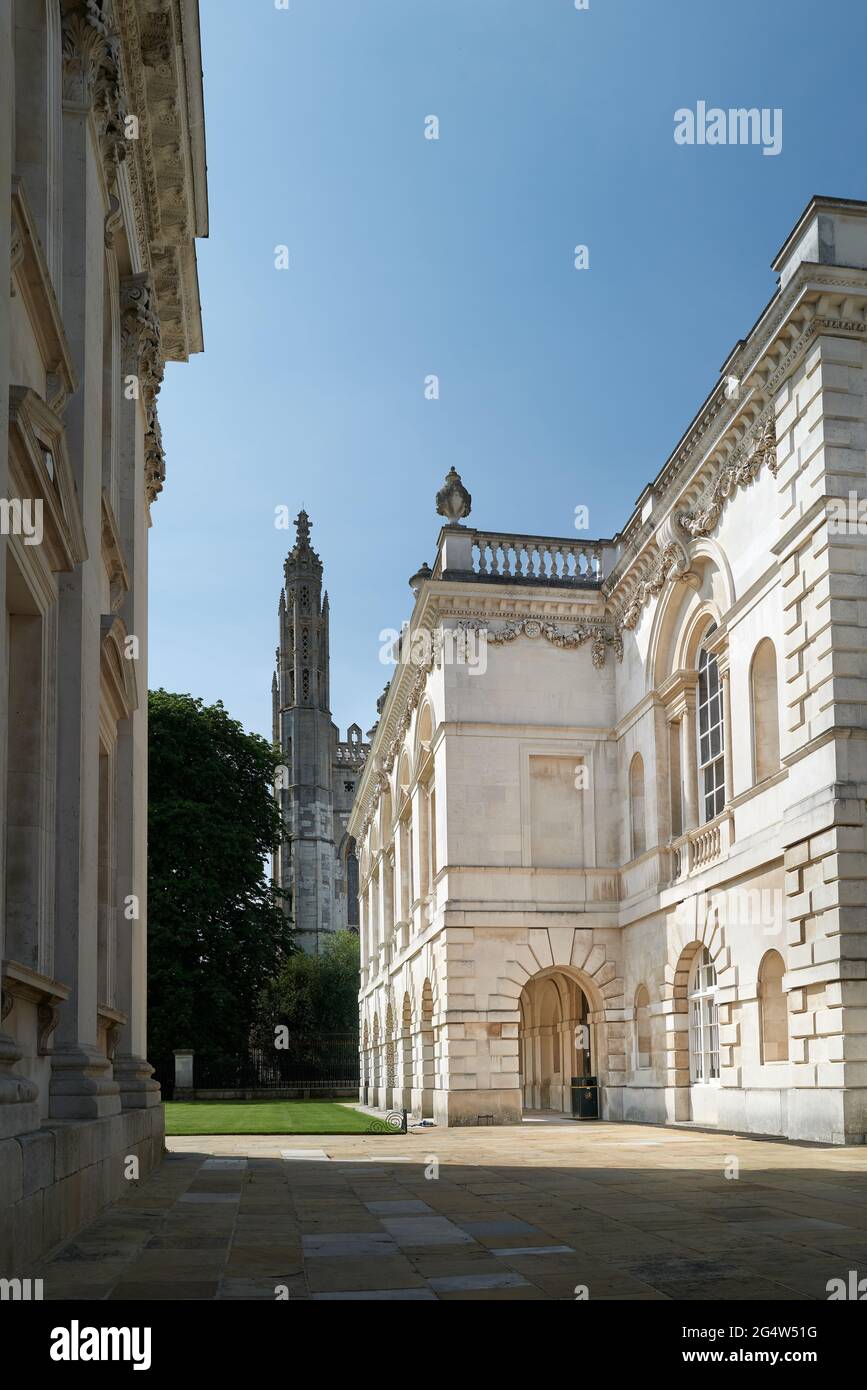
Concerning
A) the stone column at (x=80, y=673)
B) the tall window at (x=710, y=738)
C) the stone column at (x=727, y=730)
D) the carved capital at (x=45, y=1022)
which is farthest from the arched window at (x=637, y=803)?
the carved capital at (x=45, y=1022)

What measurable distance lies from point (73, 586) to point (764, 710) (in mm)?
13961

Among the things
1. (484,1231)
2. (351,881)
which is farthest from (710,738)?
(351,881)

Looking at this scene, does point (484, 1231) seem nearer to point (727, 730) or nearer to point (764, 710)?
point (764, 710)

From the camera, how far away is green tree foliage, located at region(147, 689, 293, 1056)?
4519 cm

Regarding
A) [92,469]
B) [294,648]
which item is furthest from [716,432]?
[294,648]

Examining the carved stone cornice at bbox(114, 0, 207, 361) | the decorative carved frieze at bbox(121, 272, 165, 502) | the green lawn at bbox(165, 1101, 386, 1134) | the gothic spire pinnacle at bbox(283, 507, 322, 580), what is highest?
the gothic spire pinnacle at bbox(283, 507, 322, 580)

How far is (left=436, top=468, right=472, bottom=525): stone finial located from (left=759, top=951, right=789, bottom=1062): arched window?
47.6 ft

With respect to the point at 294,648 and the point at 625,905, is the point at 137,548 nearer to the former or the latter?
the point at 625,905

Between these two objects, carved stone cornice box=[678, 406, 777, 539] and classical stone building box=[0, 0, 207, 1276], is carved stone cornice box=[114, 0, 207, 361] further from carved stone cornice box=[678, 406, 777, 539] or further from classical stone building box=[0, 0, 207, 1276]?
carved stone cornice box=[678, 406, 777, 539]

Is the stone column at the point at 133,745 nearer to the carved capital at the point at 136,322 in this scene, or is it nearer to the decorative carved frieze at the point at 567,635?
the carved capital at the point at 136,322

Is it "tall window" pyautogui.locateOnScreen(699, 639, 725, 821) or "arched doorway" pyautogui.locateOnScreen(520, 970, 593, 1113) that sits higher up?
"tall window" pyautogui.locateOnScreen(699, 639, 725, 821)

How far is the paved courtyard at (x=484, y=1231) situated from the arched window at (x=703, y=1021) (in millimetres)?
8211

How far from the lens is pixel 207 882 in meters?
45.9

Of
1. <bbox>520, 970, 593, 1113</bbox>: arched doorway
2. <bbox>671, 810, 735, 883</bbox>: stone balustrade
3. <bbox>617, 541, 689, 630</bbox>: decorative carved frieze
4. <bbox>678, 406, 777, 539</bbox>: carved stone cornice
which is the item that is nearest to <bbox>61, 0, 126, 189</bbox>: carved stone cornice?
<bbox>678, 406, 777, 539</bbox>: carved stone cornice
